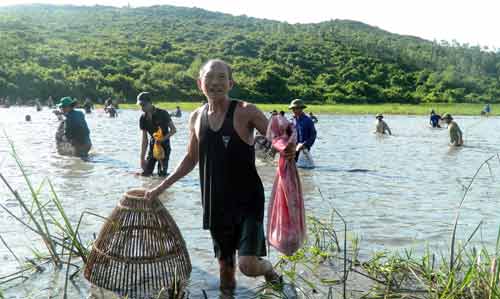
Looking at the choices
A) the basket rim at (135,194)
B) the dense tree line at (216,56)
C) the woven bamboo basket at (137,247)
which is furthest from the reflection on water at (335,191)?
the dense tree line at (216,56)

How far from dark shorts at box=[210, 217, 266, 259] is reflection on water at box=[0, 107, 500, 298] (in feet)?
1.78

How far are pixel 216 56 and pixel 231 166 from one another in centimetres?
8883

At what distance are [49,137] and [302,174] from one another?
10072 millimetres

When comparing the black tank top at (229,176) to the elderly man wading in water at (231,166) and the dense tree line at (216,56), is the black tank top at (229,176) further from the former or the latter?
the dense tree line at (216,56)

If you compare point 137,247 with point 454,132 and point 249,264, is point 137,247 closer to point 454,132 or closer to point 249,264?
point 249,264

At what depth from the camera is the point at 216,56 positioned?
90875mm

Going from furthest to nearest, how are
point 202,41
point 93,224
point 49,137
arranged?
1. point 202,41
2. point 49,137
3. point 93,224

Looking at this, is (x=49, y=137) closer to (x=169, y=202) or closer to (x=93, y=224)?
(x=169, y=202)

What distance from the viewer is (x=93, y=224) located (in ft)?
19.9

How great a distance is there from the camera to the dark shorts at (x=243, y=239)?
3.60m

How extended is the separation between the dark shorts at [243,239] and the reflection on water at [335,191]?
0.54m

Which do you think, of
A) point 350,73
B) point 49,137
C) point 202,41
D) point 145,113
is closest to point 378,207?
point 145,113

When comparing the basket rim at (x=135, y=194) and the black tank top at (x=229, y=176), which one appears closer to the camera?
the black tank top at (x=229, y=176)

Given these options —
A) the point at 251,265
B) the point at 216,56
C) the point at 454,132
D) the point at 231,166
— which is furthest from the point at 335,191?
the point at 216,56
